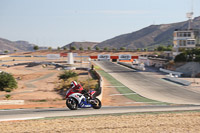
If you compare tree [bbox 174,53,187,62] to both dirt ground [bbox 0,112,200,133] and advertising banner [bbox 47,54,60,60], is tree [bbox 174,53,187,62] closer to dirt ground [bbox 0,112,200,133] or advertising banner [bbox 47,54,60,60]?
dirt ground [bbox 0,112,200,133]

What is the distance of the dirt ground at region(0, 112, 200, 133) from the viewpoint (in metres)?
11.6

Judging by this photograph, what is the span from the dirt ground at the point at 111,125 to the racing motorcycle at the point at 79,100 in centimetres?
156

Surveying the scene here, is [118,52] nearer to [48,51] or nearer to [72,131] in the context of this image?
[48,51]

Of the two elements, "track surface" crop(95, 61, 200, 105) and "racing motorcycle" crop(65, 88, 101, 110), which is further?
"track surface" crop(95, 61, 200, 105)

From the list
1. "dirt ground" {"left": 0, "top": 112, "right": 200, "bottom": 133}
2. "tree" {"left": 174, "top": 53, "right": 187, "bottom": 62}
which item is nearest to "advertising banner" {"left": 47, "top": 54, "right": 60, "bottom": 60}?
"tree" {"left": 174, "top": 53, "right": 187, "bottom": 62}

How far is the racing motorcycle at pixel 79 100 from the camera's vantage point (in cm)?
1533

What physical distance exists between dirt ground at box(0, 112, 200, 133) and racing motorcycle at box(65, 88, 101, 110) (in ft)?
5.13

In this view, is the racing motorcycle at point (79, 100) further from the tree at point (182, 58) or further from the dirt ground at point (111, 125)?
the tree at point (182, 58)

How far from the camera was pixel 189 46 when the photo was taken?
8069 centimetres

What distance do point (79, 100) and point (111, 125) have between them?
11.9ft

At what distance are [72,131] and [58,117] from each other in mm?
3361

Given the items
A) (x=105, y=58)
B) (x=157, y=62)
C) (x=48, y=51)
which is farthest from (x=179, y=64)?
(x=48, y=51)

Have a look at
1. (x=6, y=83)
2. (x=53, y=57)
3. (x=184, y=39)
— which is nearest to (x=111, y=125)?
(x=6, y=83)

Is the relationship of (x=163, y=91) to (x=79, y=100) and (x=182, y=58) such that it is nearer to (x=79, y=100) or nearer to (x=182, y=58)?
(x=79, y=100)
